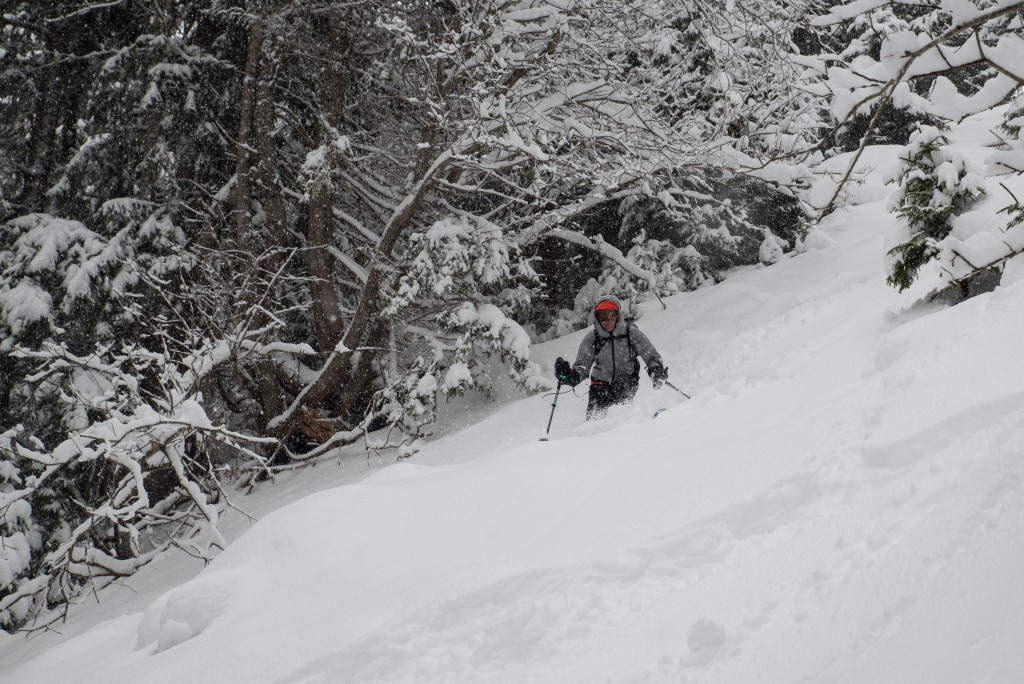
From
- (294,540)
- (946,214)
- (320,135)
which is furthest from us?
(320,135)

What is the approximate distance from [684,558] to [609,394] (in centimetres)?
487

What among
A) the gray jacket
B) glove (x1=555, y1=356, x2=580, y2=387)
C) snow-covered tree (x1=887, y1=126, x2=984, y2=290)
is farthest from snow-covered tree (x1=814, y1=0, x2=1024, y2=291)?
glove (x1=555, y1=356, x2=580, y2=387)

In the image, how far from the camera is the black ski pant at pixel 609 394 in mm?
7879

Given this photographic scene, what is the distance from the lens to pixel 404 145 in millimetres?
12492

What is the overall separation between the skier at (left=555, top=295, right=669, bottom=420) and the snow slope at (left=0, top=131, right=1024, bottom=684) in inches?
83.2

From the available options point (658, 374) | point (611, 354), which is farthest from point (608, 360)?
point (658, 374)

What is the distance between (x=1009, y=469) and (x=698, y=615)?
4.50ft

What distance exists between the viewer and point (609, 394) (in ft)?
26.0

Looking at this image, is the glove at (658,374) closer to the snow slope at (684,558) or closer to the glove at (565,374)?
the glove at (565,374)

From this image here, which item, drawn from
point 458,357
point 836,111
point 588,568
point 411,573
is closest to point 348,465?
point 458,357

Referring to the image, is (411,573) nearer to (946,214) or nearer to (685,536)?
(685,536)

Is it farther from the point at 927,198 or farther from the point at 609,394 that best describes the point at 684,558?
the point at 927,198

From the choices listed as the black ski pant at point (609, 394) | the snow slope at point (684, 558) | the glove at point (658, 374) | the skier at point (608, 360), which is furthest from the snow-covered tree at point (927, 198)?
the black ski pant at point (609, 394)

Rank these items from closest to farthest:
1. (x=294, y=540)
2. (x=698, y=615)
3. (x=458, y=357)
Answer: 1. (x=698, y=615)
2. (x=294, y=540)
3. (x=458, y=357)
